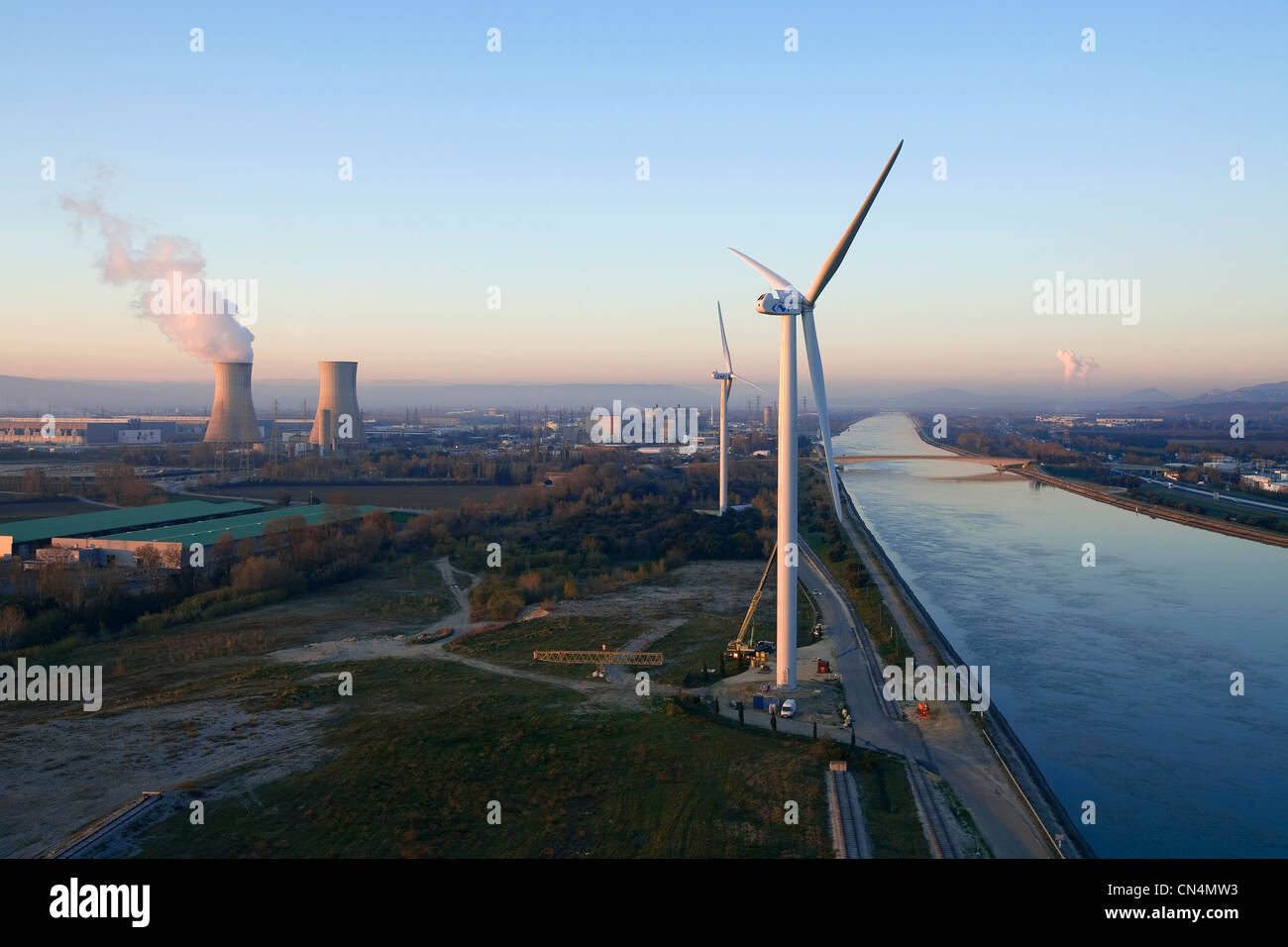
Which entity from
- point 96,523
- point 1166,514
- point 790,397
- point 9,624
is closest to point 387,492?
point 96,523

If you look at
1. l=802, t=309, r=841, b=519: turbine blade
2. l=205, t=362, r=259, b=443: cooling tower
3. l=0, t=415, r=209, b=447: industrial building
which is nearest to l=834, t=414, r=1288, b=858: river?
l=802, t=309, r=841, b=519: turbine blade

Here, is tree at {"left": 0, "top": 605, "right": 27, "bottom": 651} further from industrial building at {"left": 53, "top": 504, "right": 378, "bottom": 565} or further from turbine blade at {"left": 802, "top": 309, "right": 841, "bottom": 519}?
turbine blade at {"left": 802, "top": 309, "right": 841, "bottom": 519}

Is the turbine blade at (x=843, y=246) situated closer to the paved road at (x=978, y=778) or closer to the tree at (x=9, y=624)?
the paved road at (x=978, y=778)

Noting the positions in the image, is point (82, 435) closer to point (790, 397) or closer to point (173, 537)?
point (173, 537)

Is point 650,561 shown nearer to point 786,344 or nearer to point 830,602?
point 830,602

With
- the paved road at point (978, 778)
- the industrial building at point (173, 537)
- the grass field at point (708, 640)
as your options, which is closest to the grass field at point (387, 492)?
the industrial building at point (173, 537)

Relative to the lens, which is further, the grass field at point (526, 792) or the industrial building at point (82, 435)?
the industrial building at point (82, 435)
